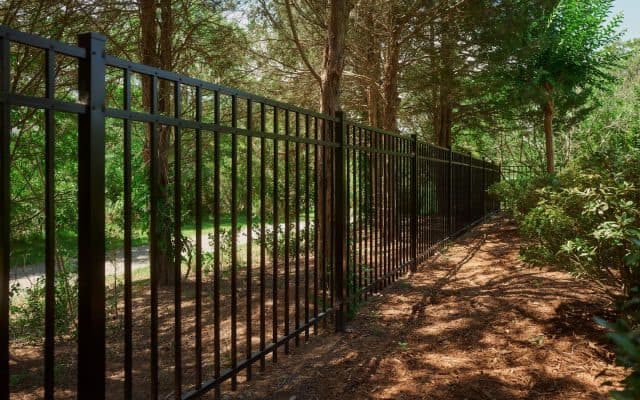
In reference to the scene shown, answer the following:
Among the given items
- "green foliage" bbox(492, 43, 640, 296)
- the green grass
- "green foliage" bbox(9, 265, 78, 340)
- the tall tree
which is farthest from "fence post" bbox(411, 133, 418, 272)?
the tall tree

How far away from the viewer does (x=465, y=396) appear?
10.8 feet

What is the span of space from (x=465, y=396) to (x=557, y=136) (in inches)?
998

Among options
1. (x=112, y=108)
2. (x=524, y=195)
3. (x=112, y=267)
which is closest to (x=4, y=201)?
(x=112, y=108)

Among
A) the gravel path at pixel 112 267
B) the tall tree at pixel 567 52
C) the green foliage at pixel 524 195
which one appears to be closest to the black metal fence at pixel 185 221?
the gravel path at pixel 112 267

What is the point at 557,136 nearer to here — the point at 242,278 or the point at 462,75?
the point at 462,75

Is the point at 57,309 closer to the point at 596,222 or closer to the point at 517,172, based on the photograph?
the point at 596,222

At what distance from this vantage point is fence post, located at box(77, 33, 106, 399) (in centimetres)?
202

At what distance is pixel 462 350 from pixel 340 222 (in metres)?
1.50

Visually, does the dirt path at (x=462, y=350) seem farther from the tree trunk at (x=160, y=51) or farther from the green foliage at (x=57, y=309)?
the tree trunk at (x=160, y=51)

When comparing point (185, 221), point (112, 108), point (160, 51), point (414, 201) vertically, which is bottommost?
point (185, 221)

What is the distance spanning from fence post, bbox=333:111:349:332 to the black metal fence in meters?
0.01

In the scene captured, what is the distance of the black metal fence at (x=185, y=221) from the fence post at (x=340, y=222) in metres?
0.01

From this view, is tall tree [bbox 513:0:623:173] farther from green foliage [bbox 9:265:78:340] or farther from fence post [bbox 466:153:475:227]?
green foliage [bbox 9:265:78:340]

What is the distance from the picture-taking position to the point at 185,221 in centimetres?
778
